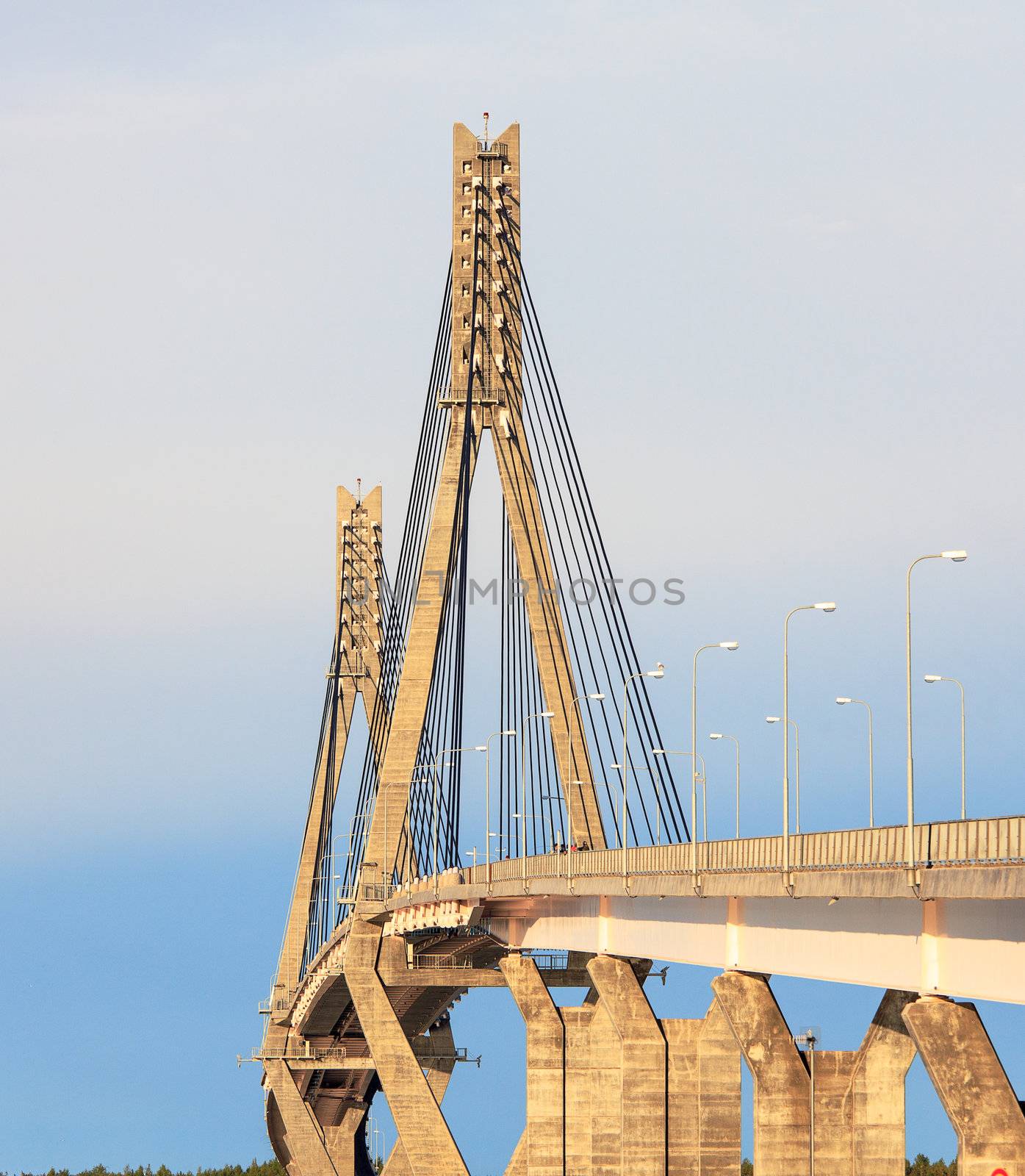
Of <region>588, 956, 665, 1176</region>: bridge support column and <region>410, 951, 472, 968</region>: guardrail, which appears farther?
<region>410, 951, 472, 968</region>: guardrail

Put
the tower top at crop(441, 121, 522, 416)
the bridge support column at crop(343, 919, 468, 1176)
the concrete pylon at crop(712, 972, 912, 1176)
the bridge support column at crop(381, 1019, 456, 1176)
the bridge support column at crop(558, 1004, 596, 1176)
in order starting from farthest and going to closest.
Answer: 1. the bridge support column at crop(381, 1019, 456, 1176)
2. the bridge support column at crop(343, 919, 468, 1176)
3. the tower top at crop(441, 121, 522, 416)
4. the bridge support column at crop(558, 1004, 596, 1176)
5. the concrete pylon at crop(712, 972, 912, 1176)

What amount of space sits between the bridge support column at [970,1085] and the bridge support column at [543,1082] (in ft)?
101

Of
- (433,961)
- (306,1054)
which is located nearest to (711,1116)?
(433,961)

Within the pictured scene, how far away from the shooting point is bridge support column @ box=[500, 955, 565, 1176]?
6231cm

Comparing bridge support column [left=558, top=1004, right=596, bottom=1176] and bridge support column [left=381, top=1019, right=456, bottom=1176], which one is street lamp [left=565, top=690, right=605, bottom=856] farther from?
bridge support column [left=381, top=1019, right=456, bottom=1176]

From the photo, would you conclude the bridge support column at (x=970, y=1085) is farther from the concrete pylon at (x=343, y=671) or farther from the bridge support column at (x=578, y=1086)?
the concrete pylon at (x=343, y=671)

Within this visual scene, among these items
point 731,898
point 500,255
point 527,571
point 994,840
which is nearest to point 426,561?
point 527,571

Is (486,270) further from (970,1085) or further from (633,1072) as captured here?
(970,1085)

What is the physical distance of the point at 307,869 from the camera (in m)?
109

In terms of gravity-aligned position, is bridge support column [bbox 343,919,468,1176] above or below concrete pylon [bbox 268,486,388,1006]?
below

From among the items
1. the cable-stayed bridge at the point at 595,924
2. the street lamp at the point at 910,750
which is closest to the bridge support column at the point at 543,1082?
the cable-stayed bridge at the point at 595,924

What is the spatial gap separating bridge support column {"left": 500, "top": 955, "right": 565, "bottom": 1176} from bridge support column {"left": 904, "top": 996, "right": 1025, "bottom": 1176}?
30.8 meters

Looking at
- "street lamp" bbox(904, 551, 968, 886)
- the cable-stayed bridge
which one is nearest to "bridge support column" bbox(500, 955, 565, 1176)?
the cable-stayed bridge

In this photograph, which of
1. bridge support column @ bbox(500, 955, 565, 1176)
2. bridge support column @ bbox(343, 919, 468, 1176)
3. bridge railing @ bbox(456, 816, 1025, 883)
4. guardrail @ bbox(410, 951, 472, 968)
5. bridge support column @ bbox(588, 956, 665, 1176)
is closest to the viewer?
bridge railing @ bbox(456, 816, 1025, 883)
